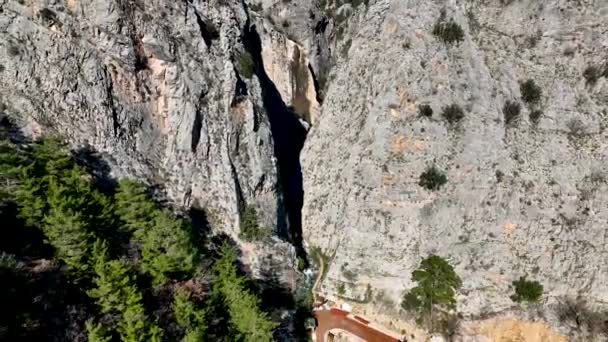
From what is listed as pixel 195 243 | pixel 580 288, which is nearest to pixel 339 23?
pixel 195 243

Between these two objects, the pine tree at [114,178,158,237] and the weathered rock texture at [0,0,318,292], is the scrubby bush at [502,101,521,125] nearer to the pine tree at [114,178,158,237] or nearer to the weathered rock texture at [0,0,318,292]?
the weathered rock texture at [0,0,318,292]

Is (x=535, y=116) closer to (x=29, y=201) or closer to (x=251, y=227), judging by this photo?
(x=251, y=227)

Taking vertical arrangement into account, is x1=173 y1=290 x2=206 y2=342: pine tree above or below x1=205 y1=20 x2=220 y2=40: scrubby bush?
below

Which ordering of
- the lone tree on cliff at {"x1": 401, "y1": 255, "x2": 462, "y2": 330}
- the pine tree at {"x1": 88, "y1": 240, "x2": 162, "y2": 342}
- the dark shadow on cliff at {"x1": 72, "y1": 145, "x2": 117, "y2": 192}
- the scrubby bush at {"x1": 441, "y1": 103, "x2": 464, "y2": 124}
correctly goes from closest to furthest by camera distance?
the pine tree at {"x1": 88, "y1": 240, "x2": 162, "y2": 342}
the dark shadow on cliff at {"x1": 72, "y1": 145, "x2": 117, "y2": 192}
the lone tree on cliff at {"x1": 401, "y1": 255, "x2": 462, "y2": 330}
the scrubby bush at {"x1": 441, "y1": 103, "x2": 464, "y2": 124}

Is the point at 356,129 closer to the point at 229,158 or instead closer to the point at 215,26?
the point at 229,158

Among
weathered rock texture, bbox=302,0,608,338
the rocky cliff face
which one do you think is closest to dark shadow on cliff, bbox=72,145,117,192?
the rocky cliff face

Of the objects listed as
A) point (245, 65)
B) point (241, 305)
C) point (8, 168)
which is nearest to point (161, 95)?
point (245, 65)
